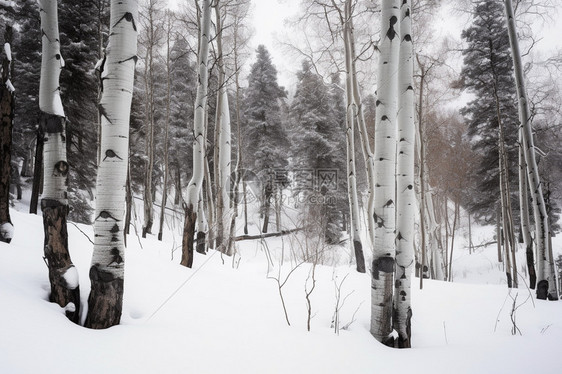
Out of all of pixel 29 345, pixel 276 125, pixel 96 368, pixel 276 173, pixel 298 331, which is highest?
pixel 276 125

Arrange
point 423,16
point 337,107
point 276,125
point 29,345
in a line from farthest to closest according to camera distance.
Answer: point 337,107, point 276,125, point 423,16, point 29,345

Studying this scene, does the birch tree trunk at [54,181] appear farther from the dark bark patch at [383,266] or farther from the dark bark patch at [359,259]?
the dark bark patch at [359,259]

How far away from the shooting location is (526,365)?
2.06 metres

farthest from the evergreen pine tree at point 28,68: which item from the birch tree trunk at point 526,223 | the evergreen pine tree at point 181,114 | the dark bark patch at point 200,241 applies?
the birch tree trunk at point 526,223

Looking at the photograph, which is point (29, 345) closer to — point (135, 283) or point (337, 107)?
point (135, 283)

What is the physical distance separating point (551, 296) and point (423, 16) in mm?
6750


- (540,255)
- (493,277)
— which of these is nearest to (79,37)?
(540,255)

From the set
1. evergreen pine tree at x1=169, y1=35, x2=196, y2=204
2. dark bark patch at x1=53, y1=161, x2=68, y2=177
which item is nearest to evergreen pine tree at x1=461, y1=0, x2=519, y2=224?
dark bark patch at x1=53, y1=161, x2=68, y2=177

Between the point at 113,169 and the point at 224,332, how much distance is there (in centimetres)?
141

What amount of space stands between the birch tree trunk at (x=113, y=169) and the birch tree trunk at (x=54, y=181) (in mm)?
157

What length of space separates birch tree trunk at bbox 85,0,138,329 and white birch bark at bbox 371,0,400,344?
85.3 inches

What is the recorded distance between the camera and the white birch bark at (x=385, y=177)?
8.25ft

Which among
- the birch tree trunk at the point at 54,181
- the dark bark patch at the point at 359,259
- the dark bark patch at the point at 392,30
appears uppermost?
the dark bark patch at the point at 392,30

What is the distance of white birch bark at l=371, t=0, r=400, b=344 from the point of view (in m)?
2.51
